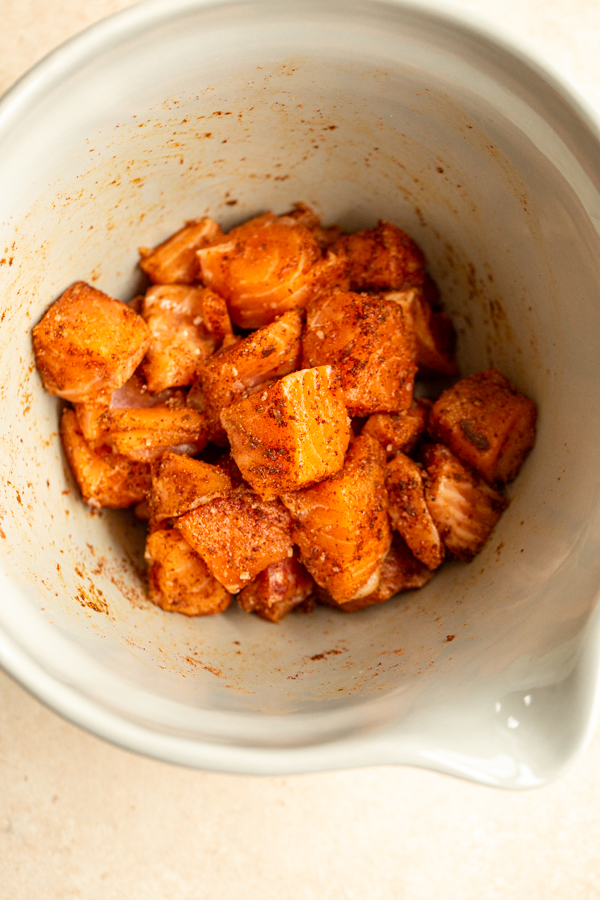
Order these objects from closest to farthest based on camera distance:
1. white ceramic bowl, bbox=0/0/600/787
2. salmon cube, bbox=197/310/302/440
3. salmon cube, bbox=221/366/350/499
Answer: white ceramic bowl, bbox=0/0/600/787 → salmon cube, bbox=221/366/350/499 → salmon cube, bbox=197/310/302/440

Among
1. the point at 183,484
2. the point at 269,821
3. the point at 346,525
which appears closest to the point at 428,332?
the point at 346,525

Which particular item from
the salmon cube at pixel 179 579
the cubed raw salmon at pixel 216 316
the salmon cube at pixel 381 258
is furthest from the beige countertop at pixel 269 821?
the cubed raw salmon at pixel 216 316

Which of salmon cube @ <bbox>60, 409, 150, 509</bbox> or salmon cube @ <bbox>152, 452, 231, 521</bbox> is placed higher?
salmon cube @ <bbox>152, 452, 231, 521</bbox>

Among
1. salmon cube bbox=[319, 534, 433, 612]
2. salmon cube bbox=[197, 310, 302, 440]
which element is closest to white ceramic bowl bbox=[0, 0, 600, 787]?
salmon cube bbox=[319, 534, 433, 612]

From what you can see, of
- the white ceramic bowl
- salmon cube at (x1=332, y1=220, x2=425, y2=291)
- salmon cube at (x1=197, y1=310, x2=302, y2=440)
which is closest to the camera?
the white ceramic bowl

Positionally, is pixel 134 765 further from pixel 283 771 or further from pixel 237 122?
pixel 237 122

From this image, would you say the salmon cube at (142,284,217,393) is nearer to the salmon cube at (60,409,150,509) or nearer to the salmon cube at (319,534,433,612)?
the salmon cube at (60,409,150,509)

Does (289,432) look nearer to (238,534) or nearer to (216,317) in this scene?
(238,534)

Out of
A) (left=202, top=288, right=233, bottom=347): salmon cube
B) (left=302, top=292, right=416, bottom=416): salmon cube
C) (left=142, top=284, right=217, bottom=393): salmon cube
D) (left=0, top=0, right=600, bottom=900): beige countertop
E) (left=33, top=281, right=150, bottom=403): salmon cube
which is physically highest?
(left=302, top=292, right=416, bottom=416): salmon cube

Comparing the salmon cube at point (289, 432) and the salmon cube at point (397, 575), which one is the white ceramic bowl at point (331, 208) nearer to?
the salmon cube at point (397, 575)

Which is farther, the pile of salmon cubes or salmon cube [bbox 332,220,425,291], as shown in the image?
salmon cube [bbox 332,220,425,291]
